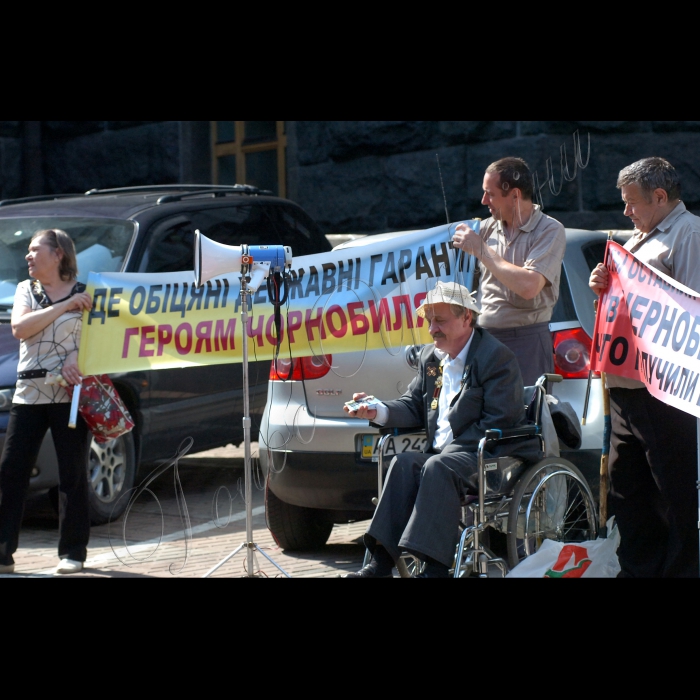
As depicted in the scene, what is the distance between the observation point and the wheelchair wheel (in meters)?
4.89

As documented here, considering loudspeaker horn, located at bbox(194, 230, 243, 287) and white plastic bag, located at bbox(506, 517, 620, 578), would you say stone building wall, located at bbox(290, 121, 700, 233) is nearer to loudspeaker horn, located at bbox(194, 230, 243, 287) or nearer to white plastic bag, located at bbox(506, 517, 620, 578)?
white plastic bag, located at bbox(506, 517, 620, 578)

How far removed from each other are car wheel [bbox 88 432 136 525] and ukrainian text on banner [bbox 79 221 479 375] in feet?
3.36

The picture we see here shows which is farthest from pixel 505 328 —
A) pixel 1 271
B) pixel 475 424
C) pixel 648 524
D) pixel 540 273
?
pixel 1 271

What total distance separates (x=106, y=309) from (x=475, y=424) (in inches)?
79.9

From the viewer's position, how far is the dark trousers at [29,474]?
5809 mm

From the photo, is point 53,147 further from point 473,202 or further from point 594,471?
point 594,471

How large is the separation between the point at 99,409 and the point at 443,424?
1875 millimetres

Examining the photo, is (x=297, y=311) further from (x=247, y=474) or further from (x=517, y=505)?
(x=517, y=505)

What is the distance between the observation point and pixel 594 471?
5.54m

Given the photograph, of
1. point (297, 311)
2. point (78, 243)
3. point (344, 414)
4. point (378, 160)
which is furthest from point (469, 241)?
point (378, 160)

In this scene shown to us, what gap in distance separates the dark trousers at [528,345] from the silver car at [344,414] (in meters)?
0.28

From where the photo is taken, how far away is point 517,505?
4855 millimetres

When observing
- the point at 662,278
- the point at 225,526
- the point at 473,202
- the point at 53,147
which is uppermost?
the point at 53,147

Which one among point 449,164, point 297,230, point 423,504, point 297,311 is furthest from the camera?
point 449,164
